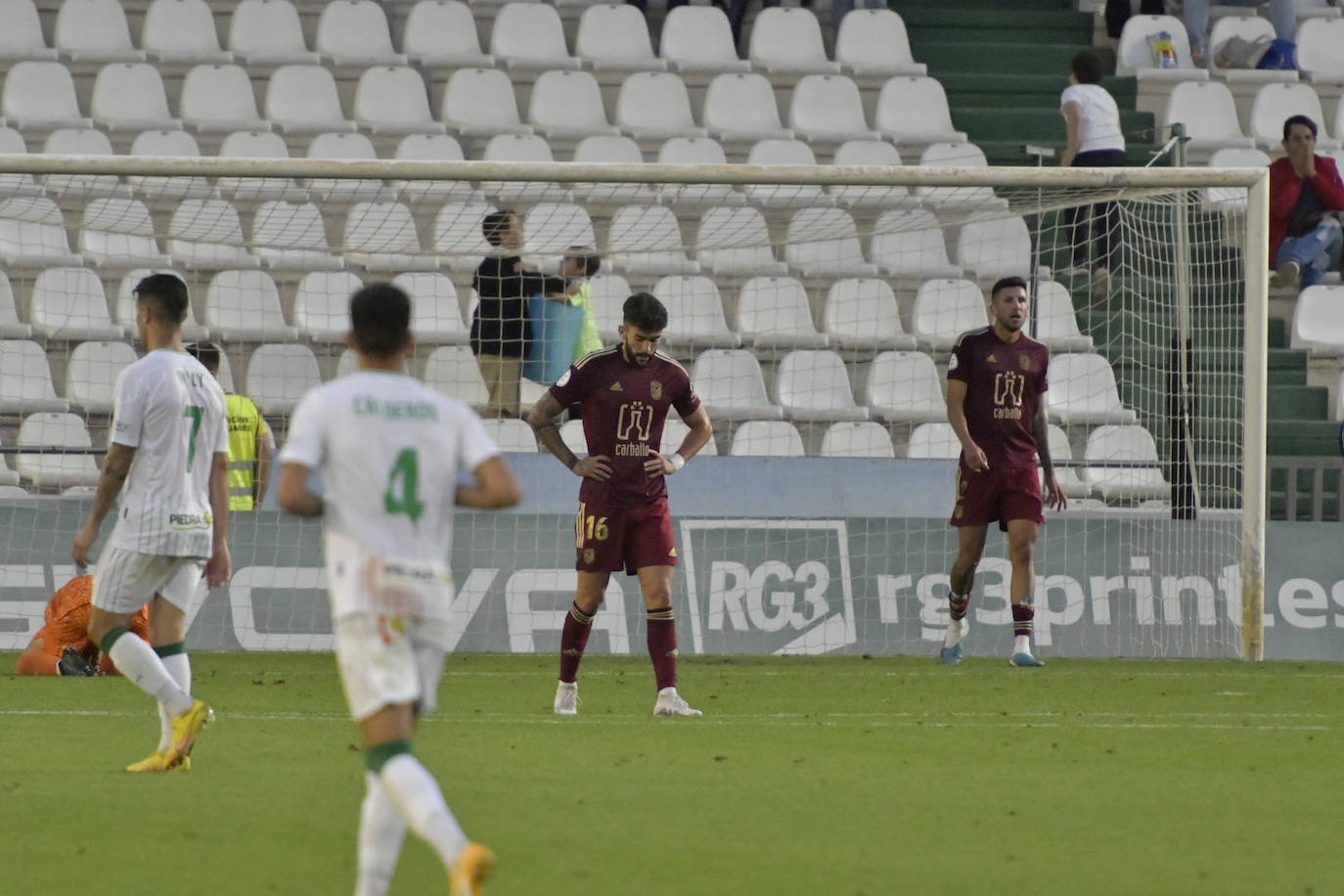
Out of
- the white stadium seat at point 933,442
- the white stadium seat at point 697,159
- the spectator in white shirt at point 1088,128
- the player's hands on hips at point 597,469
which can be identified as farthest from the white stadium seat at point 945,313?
the player's hands on hips at point 597,469

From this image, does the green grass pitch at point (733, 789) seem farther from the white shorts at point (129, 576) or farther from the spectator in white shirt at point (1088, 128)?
the spectator in white shirt at point (1088, 128)

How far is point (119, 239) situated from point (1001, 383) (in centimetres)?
725

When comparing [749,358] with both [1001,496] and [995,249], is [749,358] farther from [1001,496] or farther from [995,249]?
[1001,496]

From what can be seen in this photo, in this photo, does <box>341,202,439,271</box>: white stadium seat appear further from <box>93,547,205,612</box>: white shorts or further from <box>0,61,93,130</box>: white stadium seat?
<box>93,547,205,612</box>: white shorts

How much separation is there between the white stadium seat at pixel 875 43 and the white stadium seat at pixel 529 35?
2.61 m

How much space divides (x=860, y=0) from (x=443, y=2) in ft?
14.0

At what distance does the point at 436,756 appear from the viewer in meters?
8.65

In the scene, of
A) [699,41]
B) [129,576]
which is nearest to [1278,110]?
[699,41]

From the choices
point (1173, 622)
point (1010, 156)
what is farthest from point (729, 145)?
point (1173, 622)

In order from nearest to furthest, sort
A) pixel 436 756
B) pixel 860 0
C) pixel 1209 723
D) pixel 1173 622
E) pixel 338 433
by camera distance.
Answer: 1. pixel 338 433
2. pixel 436 756
3. pixel 1209 723
4. pixel 1173 622
5. pixel 860 0

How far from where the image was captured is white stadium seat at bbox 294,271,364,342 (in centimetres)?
1600

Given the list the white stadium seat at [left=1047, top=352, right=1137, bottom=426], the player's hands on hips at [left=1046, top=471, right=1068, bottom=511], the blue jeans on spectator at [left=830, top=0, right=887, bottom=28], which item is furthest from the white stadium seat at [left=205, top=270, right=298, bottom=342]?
the blue jeans on spectator at [left=830, top=0, right=887, bottom=28]

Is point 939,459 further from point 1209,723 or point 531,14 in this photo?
point 531,14

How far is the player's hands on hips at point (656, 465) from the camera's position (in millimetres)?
10461
